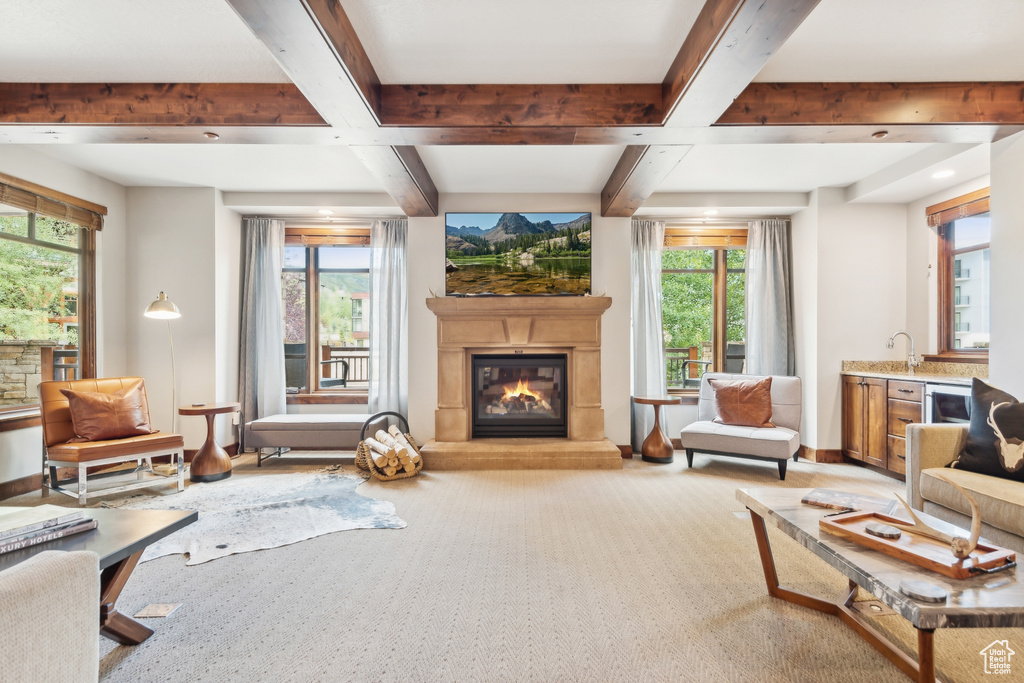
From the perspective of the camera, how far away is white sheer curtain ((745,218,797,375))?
17.2 feet

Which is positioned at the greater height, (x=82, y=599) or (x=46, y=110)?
(x=46, y=110)

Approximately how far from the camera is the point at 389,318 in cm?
533

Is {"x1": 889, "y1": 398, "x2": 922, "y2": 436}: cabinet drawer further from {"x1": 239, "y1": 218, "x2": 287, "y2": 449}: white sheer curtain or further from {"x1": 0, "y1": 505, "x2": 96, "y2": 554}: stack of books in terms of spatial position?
{"x1": 239, "y1": 218, "x2": 287, "y2": 449}: white sheer curtain

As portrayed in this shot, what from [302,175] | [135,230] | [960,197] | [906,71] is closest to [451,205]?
[302,175]

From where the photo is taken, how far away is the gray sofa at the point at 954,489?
2.20m

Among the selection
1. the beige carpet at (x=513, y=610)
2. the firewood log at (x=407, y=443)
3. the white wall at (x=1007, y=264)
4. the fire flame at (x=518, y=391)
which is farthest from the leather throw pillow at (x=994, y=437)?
the firewood log at (x=407, y=443)

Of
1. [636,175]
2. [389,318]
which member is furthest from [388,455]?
[636,175]

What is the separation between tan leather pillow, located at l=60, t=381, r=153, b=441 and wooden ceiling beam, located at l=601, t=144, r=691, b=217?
4.09 m

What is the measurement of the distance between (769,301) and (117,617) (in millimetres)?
5415

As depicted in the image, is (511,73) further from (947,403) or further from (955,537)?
(947,403)

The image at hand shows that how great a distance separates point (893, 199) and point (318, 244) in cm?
555

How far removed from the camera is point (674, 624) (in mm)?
1991

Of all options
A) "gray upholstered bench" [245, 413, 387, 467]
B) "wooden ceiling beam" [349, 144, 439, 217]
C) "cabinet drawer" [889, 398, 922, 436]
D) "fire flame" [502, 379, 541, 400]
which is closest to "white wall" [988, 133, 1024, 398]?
"cabinet drawer" [889, 398, 922, 436]

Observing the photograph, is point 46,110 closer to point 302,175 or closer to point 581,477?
point 302,175
